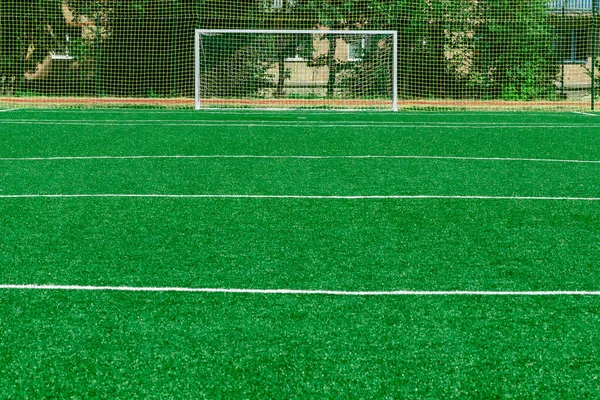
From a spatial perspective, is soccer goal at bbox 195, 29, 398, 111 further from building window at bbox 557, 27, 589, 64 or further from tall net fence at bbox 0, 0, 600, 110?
building window at bbox 557, 27, 589, 64

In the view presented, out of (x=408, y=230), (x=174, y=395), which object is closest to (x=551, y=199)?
(x=408, y=230)

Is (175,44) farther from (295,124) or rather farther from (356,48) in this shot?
(295,124)

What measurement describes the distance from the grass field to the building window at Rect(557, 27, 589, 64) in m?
14.2

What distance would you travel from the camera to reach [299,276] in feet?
16.7

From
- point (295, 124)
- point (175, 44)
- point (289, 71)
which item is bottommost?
point (295, 124)

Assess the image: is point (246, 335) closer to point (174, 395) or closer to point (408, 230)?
point (174, 395)

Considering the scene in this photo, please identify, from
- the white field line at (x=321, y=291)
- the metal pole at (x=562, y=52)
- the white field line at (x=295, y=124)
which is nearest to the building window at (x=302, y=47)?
the white field line at (x=295, y=124)

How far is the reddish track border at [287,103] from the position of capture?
20.7 metres

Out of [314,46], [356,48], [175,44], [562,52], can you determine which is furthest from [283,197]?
[562,52]

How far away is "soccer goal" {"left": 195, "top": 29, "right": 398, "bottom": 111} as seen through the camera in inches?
808

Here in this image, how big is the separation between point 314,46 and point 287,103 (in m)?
1.64

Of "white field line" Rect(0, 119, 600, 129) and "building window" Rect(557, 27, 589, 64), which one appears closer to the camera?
"white field line" Rect(0, 119, 600, 129)

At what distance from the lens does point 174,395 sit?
11.0 ft

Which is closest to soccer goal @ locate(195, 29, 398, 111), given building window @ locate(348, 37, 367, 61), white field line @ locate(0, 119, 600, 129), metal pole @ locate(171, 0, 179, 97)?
building window @ locate(348, 37, 367, 61)
